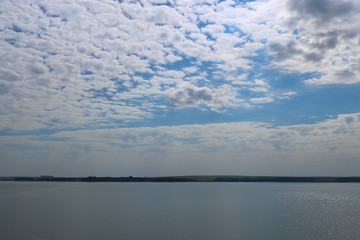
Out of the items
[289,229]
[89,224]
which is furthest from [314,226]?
[89,224]

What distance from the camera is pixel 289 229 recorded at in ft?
167

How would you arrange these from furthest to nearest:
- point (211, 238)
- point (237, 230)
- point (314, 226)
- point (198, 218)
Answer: point (198, 218)
point (314, 226)
point (237, 230)
point (211, 238)

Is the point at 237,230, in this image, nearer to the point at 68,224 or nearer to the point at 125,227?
the point at 125,227

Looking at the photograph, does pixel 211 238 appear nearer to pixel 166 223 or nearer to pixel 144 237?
pixel 144 237

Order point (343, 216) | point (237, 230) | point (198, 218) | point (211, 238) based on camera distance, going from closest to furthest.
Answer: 1. point (211, 238)
2. point (237, 230)
3. point (198, 218)
4. point (343, 216)

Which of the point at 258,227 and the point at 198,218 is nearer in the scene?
the point at 258,227

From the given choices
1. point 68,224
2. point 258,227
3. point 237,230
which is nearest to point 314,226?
point 258,227

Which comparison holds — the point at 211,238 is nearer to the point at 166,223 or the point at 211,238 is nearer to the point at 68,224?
the point at 166,223

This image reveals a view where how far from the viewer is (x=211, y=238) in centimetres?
4384

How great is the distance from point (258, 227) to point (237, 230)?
493 centimetres

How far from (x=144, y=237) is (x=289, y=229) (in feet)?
81.4

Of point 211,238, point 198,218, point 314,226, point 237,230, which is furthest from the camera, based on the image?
point 198,218

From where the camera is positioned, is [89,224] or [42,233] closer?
[42,233]

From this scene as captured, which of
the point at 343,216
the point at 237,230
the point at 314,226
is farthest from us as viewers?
the point at 343,216
